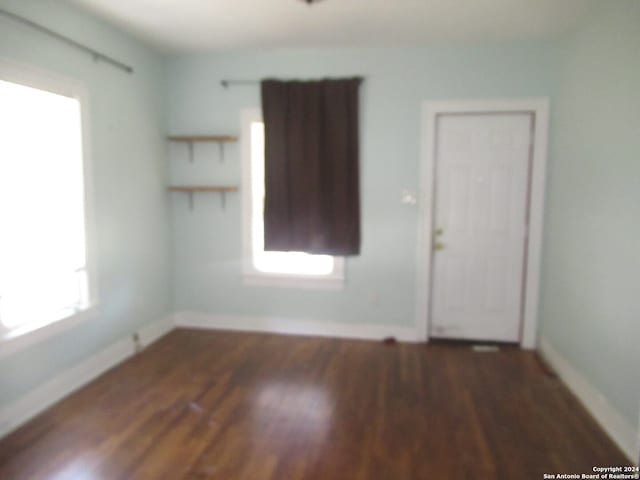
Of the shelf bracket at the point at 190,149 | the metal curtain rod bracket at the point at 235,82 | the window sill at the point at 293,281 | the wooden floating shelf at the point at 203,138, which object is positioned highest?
the metal curtain rod bracket at the point at 235,82

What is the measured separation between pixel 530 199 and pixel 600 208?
1010 millimetres

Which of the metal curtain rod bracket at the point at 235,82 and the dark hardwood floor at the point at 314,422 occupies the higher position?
the metal curtain rod bracket at the point at 235,82

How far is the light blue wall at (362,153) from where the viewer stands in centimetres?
357

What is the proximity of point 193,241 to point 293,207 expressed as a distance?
3.71 feet

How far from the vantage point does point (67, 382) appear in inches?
114

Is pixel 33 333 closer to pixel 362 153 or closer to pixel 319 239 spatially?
pixel 319 239

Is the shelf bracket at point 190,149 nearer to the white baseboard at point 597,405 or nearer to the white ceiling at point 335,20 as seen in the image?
the white ceiling at point 335,20

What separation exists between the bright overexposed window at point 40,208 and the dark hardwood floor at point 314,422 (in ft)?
2.38

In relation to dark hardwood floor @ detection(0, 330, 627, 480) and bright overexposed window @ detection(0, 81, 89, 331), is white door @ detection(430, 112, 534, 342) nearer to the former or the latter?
dark hardwood floor @ detection(0, 330, 627, 480)

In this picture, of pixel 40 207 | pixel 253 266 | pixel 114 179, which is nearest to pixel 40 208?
pixel 40 207

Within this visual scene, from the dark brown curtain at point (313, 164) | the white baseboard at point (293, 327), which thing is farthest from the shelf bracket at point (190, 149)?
the white baseboard at point (293, 327)

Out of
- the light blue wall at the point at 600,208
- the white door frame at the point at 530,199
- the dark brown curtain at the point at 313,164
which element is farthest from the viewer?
the dark brown curtain at the point at 313,164

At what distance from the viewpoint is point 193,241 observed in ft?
13.7

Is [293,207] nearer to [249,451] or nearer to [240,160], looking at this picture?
[240,160]
